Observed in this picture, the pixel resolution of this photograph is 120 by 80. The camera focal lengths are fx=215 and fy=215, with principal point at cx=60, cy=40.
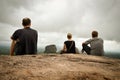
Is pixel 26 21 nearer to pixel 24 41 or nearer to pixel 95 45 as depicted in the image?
pixel 24 41

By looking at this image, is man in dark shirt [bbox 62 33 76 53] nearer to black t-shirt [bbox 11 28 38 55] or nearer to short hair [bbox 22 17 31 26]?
black t-shirt [bbox 11 28 38 55]

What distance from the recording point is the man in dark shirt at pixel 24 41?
6.71m

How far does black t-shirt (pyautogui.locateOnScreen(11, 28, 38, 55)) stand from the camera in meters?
6.74

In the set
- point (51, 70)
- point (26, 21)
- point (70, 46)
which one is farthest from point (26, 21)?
point (70, 46)

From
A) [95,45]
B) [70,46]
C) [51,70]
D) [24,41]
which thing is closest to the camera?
[51,70]

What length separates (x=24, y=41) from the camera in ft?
22.3

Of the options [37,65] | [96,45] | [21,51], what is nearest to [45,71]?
[37,65]

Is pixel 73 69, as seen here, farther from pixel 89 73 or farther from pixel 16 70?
pixel 16 70

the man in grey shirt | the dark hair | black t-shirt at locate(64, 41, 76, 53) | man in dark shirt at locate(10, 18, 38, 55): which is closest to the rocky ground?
man in dark shirt at locate(10, 18, 38, 55)

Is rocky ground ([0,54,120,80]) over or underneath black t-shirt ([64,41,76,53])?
underneath

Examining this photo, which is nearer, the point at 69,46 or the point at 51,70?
the point at 51,70

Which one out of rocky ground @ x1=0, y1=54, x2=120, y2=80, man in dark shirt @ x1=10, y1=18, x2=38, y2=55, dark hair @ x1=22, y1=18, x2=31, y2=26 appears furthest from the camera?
dark hair @ x1=22, y1=18, x2=31, y2=26

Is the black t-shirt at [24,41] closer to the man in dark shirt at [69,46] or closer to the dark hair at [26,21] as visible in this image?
the dark hair at [26,21]

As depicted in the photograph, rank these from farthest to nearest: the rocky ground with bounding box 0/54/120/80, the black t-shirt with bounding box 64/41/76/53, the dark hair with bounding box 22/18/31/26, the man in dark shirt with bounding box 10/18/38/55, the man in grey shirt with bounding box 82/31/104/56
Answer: the black t-shirt with bounding box 64/41/76/53, the man in grey shirt with bounding box 82/31/104/56, the dark hair with bounding box 22/18/31/26, the man in dark shirt with bounding box 10/18/38/55, the rocky ground with bounding box 0/54/120/80
